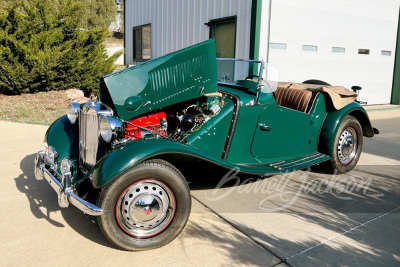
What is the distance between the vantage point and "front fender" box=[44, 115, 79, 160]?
144 inches

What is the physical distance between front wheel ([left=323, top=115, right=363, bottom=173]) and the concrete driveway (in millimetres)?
146

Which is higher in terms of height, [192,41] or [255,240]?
[192,41]

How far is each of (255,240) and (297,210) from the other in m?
0.81

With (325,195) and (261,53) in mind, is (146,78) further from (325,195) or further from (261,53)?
(261,53)

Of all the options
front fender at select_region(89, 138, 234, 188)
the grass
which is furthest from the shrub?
front fender at select_region(89, 138, 234, 188)

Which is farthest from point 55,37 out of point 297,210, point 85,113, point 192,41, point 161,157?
point 297,210

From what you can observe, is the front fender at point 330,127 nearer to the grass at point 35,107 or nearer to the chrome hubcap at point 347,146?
the chrome hubcap at point 347,146

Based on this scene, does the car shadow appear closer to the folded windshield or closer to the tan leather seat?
the folded windshield

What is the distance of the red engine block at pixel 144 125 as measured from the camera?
134 inches

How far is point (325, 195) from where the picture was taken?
398 centimetres

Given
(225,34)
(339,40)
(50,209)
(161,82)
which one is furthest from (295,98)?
(339,40)

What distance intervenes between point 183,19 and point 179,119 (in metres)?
7.26

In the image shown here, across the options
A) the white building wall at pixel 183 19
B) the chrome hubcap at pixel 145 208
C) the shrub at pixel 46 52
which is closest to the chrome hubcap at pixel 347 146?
the chrome hubcap at pixel 145 208

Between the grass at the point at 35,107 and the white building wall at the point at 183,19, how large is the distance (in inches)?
145
